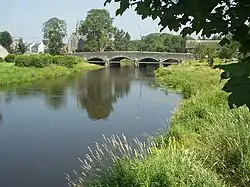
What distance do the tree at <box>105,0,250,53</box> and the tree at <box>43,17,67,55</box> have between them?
215ft

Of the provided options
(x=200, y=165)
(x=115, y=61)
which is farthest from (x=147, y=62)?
(x=200, y=165)

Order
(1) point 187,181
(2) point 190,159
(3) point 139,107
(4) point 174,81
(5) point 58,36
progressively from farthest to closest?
(5) point 58,36 < (4) point 174,81 < (3) point 139,107 < (2) point 190,159 < (1) point 187,181

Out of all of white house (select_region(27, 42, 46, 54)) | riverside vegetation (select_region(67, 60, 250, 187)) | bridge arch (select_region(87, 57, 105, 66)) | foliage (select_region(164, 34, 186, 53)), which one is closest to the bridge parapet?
bridge arch (select_region(87, 57, 105, 66))

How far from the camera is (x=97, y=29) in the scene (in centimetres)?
7394

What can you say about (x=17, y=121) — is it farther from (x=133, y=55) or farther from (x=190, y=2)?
(x=133, y=55)

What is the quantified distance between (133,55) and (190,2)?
59123mm

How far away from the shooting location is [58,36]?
67.9 m

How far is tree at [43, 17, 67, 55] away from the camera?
6738 centimetres

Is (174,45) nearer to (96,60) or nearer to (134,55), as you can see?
(134,55)

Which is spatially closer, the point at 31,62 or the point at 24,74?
the point at 24,74

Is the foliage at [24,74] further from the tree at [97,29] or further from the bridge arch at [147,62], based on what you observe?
the tree at [97,29]

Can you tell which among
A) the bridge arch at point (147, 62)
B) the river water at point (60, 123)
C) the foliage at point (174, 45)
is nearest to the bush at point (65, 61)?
the bridge arch at point (147, 62)

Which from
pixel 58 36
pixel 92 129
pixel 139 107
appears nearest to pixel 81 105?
pixel 139 107

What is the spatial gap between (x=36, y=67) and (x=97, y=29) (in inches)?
1323
